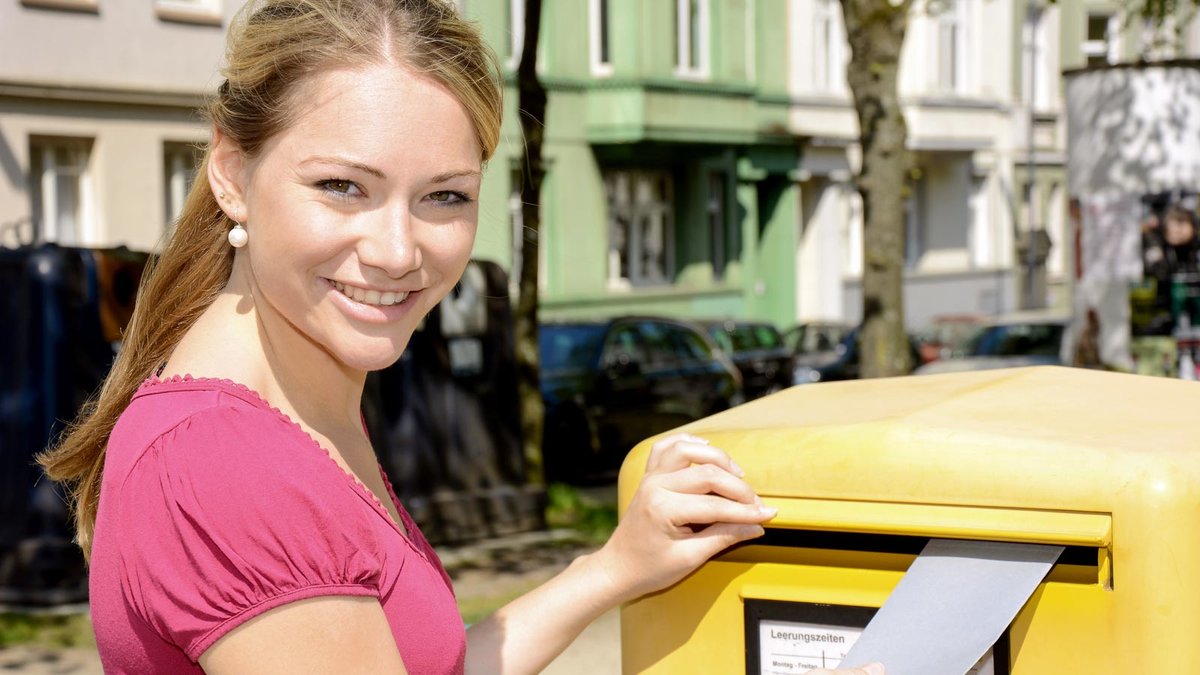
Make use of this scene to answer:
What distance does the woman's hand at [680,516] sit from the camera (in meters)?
1.85

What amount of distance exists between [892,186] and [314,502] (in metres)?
7.36

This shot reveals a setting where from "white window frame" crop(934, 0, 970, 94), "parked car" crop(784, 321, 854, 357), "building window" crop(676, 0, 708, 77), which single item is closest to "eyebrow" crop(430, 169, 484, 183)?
"parked car" crop(784, 321, 854, 357)

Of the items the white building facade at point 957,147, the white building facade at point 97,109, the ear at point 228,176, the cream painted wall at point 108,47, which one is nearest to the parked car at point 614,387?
the cream painted wall at point 108,47

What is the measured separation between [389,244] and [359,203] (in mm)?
55

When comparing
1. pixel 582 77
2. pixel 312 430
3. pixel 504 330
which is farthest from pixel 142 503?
pixel 582 77

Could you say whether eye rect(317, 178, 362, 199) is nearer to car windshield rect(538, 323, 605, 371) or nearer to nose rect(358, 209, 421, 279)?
nose rect(358, 209, 421, 279)

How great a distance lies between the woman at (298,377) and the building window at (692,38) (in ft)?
71.7

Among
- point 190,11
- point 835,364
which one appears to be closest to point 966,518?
point 835,364

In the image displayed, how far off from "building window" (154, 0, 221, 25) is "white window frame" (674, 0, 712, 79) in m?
8.53

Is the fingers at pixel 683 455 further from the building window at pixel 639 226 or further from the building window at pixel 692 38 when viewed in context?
the building window at pixel 692 38

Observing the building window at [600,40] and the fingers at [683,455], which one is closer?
the fingers at [683,455]

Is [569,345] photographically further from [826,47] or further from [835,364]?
Result: [826,47]

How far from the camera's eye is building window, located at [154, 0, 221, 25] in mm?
15992

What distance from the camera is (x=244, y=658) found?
1.50 metres
